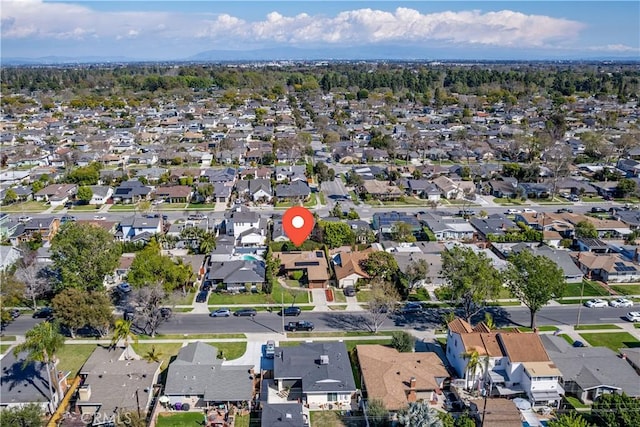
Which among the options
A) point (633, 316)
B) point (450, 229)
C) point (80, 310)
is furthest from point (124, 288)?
point (633, 316)

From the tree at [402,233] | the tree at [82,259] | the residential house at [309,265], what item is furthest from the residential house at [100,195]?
the tree at [402,233]

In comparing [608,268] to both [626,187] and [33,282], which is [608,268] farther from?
[33,282]

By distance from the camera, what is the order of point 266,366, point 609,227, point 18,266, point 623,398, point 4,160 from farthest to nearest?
point 4,160
point 609,227
point 18,266
point 266,366
point 623,398

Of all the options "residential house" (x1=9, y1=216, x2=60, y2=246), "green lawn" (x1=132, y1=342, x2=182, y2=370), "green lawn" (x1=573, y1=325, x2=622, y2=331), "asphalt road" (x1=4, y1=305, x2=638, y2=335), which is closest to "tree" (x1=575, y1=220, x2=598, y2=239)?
"asphalt road" (x1=4, y1=305, x2=638, y2=335)

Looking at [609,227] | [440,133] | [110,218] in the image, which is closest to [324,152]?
[440,133]

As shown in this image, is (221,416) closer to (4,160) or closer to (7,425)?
(7,425)
